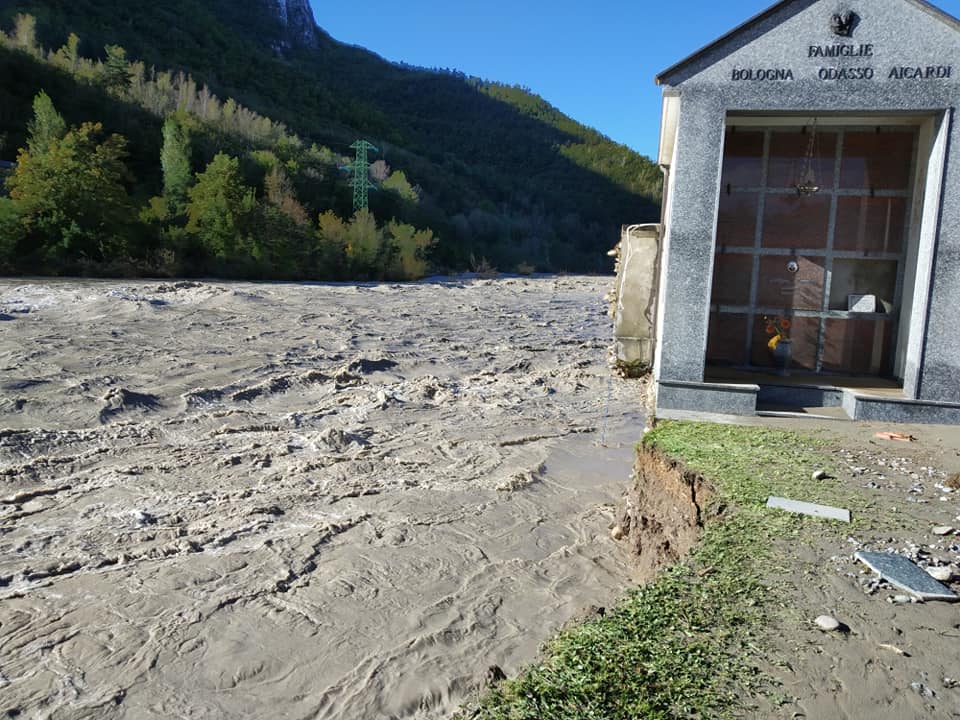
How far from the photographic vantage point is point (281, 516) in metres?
6.96

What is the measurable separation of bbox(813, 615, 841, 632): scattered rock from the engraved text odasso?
503 cm

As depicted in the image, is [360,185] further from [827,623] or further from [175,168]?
[827,623]

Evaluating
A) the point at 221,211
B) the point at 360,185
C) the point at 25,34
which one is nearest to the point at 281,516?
the point at 221,211

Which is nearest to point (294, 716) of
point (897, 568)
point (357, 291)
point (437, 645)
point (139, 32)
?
point (437, 645)

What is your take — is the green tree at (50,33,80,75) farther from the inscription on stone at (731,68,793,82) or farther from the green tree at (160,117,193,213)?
the inscription on stone at (731,68,793,82)

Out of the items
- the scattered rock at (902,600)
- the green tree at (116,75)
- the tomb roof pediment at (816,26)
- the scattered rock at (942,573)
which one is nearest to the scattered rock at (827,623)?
the scattered rock at (902,600)

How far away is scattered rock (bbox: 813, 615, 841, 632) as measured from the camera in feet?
10.8

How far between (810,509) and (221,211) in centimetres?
2537

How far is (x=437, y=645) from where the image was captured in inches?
195

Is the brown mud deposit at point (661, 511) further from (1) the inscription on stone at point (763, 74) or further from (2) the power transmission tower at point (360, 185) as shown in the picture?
(2) the power transmission tower at point (360, 185)

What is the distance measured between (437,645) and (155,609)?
2006 millimetres

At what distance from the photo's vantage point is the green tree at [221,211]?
2583cm

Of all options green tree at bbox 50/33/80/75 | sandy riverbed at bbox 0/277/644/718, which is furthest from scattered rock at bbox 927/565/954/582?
green tree at bbox 50/33/80/75

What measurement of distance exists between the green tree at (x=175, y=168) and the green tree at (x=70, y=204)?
3.98 m
